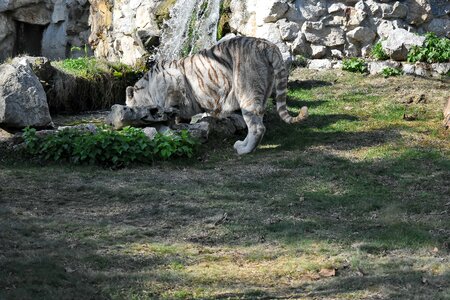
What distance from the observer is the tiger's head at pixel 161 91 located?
33.4 feet

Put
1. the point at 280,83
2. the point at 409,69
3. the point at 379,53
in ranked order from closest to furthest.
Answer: the point at 280,83 < the point at 409,69 < the point at 379,53

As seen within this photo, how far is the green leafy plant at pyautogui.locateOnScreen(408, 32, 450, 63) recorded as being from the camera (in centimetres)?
1288

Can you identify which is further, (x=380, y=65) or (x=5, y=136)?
(x=380, y=65)

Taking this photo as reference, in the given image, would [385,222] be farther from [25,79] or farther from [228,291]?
[25,79]

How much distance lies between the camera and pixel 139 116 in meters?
9.66

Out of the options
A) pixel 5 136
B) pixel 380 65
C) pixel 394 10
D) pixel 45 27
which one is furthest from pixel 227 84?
pixel 45 27

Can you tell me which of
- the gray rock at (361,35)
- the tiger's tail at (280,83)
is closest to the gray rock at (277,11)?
the gray rock at (361,35)

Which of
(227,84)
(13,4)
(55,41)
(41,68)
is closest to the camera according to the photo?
(227,84)

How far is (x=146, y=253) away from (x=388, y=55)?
8.32 m

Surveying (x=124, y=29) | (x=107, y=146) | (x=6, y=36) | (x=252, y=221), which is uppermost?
(x=124, y=29)

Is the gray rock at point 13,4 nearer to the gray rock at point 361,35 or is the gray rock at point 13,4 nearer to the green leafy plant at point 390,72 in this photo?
the gray rock at point 361,35

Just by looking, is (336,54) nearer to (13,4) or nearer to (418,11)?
(418,11)

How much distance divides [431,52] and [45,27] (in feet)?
31.9

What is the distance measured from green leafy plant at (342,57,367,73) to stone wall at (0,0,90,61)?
24.8 ft
